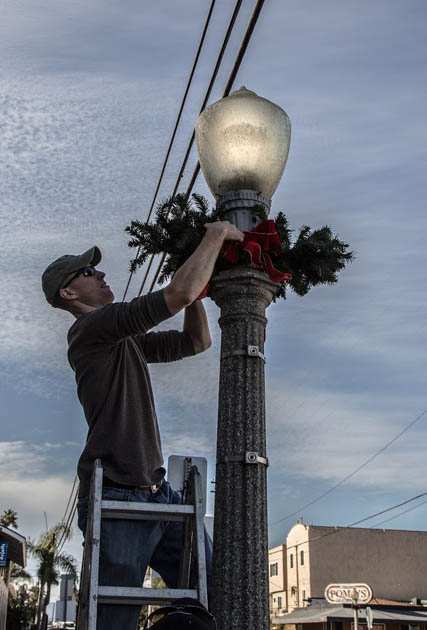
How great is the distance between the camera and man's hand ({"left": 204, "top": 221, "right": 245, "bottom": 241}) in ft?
12.0

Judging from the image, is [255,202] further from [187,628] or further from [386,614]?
[386,614]

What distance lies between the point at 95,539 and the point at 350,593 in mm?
27140

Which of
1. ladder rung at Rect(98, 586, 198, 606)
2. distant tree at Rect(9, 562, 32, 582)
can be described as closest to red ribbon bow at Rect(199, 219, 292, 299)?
ladder rung at Rect(98, 586, 198, 606)

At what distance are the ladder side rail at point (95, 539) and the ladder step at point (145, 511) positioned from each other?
0.16 ft

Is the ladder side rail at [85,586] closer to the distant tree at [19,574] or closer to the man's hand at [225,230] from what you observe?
the man's hand at [225,230]

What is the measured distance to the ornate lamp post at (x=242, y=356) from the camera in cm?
332

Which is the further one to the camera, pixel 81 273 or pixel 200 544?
pixel 81 273

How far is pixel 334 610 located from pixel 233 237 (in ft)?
128

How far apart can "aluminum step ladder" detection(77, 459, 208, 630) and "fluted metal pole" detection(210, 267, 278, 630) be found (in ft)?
0.58

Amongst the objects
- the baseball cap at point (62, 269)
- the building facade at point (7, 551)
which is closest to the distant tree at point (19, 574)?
the building facade at point (7, 551)

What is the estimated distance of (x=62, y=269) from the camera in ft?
→ 13.4

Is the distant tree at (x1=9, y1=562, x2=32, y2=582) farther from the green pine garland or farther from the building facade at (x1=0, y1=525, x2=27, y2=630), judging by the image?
the green pine garland

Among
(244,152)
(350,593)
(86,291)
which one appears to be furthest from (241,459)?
(350,593)

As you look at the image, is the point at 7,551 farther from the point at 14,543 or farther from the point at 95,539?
the point at 95,539
